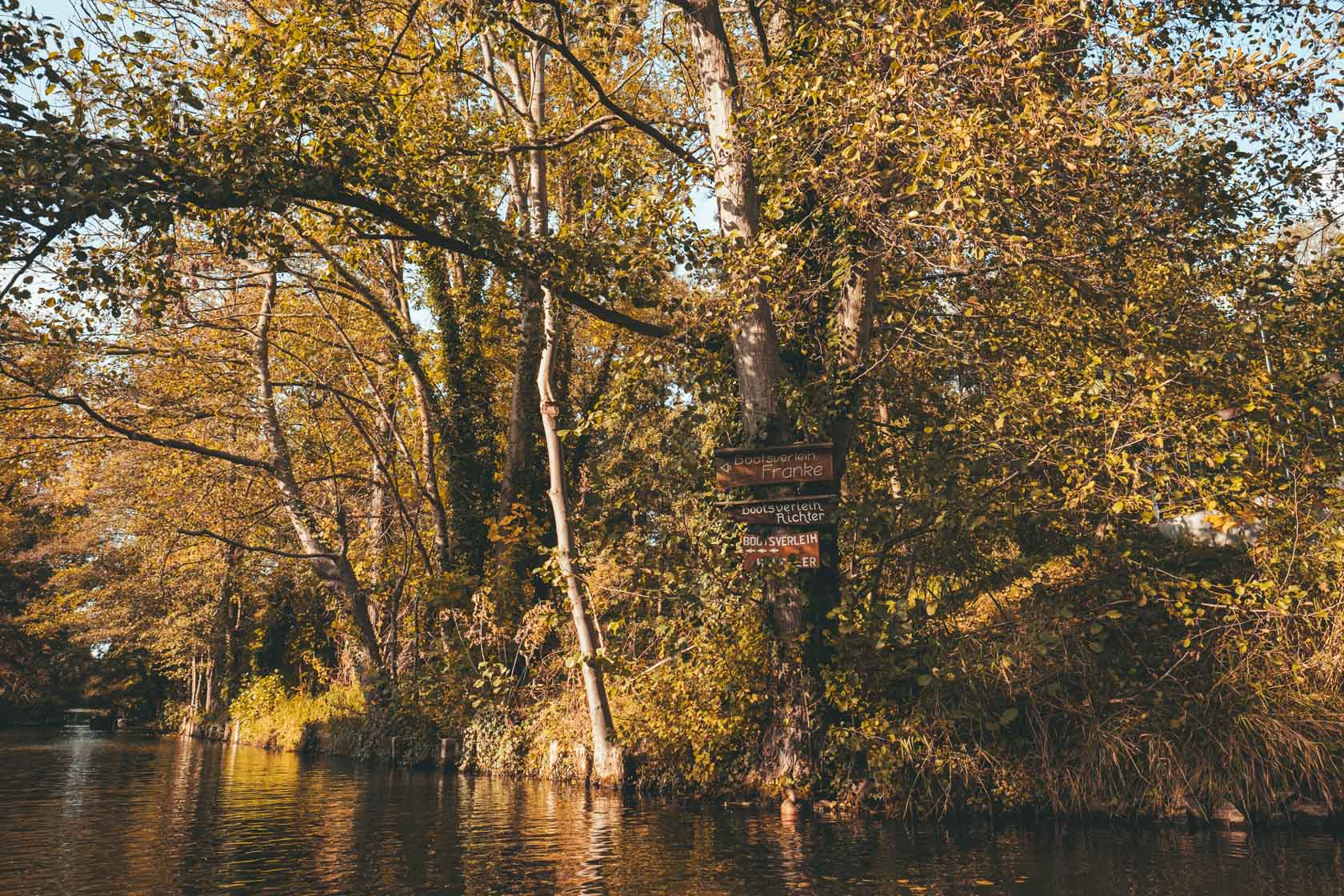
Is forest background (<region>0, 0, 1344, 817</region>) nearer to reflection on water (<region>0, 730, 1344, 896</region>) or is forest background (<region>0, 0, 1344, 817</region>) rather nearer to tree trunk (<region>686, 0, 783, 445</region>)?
tree trunk (<region>686, 0, 783, 445</region>)

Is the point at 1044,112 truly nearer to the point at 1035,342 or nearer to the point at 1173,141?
the point at 1035,342

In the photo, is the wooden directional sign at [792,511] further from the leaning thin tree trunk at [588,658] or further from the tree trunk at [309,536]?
the tree trunk at [309,536]

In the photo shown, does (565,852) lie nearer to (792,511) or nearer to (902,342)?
(792,511)

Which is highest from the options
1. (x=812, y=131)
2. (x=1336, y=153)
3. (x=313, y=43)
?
(x=313, y=43)

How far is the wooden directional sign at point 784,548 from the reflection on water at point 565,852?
2427 mm

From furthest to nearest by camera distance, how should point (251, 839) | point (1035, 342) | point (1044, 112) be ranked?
1. point (1035, 342)
2. point (251, 839)
3. point (1044, 112)

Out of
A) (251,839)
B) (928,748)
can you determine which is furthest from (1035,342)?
(251,839)

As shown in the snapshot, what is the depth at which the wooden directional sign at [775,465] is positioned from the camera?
9461 millimetres

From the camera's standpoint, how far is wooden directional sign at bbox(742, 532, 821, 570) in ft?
30.6

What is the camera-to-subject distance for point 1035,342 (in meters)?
9.87

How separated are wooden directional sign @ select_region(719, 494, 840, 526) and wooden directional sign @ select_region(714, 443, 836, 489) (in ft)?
0.64

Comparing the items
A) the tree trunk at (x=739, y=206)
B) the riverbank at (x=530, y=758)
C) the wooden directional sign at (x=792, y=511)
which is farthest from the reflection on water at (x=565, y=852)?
the tree trunk at (x=739, y=206)

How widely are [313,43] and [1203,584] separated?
9.72 metres

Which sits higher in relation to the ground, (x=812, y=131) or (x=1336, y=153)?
(x=812, y=131)
